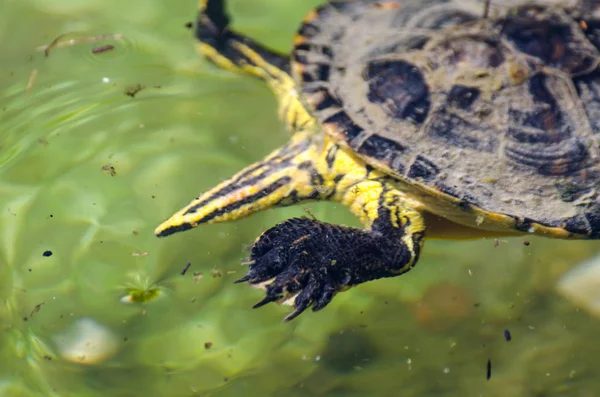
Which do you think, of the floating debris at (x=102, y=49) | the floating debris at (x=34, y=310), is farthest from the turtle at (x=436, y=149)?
the floating debris at (x=102, y=49)

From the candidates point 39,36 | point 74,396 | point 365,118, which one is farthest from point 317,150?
point 39,36

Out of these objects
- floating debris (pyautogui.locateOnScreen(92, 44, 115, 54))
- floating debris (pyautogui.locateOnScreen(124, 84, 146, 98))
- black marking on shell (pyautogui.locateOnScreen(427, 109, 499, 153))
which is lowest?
floating debris (pyautogui.locateOnScreen(124, 84, 146, 98))

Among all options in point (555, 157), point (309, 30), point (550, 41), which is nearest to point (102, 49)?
point (309, 30)

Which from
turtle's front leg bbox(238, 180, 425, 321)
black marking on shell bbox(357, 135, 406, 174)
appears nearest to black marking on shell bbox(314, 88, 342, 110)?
black marking on shell bbox(357, 135, 406, 174)

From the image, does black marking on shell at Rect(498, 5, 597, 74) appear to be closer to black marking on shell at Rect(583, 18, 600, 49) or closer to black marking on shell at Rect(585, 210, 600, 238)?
black marking on shell at Rect(583, 18, 600, 49)

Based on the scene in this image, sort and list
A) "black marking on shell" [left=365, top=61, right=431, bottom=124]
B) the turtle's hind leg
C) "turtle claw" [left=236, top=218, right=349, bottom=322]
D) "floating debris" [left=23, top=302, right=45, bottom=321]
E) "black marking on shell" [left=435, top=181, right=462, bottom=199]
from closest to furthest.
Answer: "turtle claw" [left=236, top=218, right=349, bottom=322]
"black marking on shell" [left=435, top=181, right=462, bottom=199]
"black marking on shell" [left=365, top=61, right=431, bottom=124]
"floating debris" [left=23, top=302, right=45, bottom=321]
the turtle's hind leg

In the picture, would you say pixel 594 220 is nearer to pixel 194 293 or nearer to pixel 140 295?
pixel 194 293

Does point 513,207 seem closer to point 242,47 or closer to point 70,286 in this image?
point 242,47
